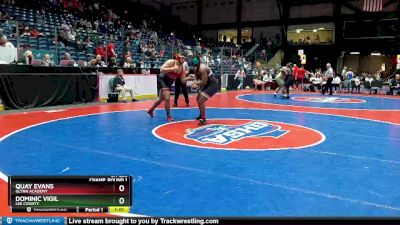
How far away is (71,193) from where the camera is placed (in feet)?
7.96

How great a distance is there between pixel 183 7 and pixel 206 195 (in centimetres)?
4425

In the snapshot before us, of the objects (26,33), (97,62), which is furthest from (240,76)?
(26,33)

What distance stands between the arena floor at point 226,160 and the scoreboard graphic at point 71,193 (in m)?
1.00

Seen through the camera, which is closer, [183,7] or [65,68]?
[65,68]

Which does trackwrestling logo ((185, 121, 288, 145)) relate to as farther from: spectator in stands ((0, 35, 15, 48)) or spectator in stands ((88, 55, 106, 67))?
spectator in stands ((88, 55, 106, 67))

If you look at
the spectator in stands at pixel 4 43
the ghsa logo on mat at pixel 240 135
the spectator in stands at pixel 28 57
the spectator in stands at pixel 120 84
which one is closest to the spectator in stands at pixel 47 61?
the spectator in stands at pixel 28 57

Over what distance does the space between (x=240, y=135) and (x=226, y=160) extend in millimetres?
2027

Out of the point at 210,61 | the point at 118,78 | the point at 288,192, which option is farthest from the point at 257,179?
the point at 210,61

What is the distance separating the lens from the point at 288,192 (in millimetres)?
4055

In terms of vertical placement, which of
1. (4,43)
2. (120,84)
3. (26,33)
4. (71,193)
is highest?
(26,33)

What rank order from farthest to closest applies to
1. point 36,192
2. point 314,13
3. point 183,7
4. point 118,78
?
point 183,7 → point 314,13 → point 118,78 → point 36,192

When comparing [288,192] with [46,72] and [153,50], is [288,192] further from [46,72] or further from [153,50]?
[153,50]

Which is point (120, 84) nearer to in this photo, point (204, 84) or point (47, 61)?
point (47, 61)

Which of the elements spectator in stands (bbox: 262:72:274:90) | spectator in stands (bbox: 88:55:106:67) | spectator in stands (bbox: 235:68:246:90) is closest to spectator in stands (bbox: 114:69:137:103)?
spectator in stands (bbox: 88:55:106:67)
